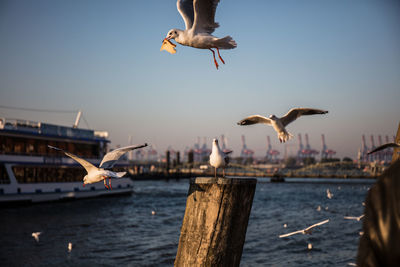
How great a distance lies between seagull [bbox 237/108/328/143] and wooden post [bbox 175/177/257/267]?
0.73 m

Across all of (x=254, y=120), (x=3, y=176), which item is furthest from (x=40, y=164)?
(x=254, y=120)

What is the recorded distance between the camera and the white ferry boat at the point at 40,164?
91.8ft

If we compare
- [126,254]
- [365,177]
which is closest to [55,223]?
[126,254]

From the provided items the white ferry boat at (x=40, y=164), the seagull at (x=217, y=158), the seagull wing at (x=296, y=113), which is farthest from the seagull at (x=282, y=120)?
the white ferry boat at (x=40, y=164)

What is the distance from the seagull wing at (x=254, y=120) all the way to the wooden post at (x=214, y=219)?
0.66m

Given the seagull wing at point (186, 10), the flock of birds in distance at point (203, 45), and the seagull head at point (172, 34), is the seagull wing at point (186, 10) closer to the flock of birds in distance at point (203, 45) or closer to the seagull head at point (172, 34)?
the flock of birds in distance at point (203, 45)

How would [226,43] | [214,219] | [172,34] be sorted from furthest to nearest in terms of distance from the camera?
[226,43]
[172,34]
[214,219]

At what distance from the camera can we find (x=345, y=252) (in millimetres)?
14297

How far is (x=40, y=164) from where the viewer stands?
30.4 metres

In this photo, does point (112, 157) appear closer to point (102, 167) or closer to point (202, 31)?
point (102, 167)

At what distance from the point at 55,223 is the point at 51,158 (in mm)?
10566

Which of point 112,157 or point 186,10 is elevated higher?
point 186,10

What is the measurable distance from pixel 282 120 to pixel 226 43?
3.33ft

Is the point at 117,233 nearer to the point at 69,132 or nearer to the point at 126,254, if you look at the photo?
the point at 126,254
